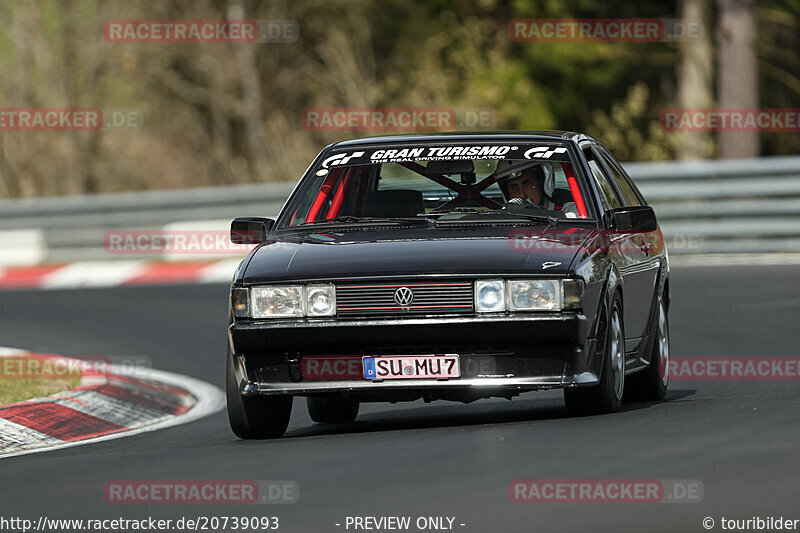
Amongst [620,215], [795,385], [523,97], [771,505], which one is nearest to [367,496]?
[771,505]

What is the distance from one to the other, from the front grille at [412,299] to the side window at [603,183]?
5.69 ft

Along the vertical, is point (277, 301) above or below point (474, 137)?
below

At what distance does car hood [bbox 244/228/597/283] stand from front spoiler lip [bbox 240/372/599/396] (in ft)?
1.65

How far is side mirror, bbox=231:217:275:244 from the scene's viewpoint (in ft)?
31.5

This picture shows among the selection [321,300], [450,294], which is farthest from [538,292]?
[321,300]

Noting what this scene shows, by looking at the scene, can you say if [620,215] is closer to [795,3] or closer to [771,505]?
[771,505]

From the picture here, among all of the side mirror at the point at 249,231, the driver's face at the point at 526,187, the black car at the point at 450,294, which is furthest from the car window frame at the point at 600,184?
the side mirror at the point at 249,231

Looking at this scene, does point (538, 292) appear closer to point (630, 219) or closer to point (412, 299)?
point (412, 299)

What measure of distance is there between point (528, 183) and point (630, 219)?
2.20 feet

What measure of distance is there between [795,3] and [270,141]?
1188cm

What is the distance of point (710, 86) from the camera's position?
33031 mm

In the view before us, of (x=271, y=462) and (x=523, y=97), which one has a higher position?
(x=523, y=97)

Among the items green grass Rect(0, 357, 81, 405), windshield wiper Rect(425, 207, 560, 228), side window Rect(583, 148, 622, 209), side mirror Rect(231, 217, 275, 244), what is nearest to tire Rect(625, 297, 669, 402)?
side window Rect(583, 148, 622, 209)

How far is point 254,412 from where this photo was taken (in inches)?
347
